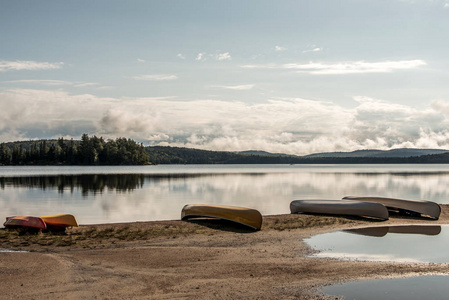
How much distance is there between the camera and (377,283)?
816 cm

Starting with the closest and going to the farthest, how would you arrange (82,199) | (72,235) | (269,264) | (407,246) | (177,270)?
(177,270) < (269,264) < (407,246) < (72,235) < (82,199)

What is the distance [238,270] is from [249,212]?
5.90 m

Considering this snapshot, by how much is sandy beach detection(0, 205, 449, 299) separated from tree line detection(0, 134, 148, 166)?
438 ft

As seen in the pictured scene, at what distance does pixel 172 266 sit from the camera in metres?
9.30

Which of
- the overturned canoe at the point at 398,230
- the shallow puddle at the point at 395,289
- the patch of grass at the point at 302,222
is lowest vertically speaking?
the overturned canoe at the point at 398,230

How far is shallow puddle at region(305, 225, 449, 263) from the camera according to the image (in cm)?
1054

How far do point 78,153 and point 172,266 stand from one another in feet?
457

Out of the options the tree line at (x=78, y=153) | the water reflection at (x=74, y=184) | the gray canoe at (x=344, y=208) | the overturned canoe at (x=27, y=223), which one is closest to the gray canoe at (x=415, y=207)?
the gray canoe at (x=344, y=208)

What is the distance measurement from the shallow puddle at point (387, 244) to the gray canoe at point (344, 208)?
183cm

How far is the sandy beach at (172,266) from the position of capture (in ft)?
24.8

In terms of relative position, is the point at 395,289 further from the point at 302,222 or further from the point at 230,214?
the point at 302,222

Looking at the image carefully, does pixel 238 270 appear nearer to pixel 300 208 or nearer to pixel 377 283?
pixel 377 283

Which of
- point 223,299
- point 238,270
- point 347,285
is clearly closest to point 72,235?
point 238,270

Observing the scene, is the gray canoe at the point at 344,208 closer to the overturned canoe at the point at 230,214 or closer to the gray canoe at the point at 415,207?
the gray canoe at the point at 415,207
